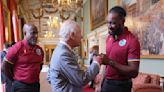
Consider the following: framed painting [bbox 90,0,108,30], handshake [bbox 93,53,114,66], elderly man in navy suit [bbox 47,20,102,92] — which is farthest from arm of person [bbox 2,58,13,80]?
framed painting [bbox 90,0,108,30]

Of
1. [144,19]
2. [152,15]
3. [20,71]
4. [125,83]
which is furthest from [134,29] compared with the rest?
[125,83]

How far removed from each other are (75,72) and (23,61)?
1.42 metres

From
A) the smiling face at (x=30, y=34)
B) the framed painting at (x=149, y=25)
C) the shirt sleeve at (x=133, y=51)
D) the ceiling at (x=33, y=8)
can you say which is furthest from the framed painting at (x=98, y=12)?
the shirt sleeve at (x=133, y=51)

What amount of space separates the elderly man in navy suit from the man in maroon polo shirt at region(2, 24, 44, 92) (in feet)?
3.94

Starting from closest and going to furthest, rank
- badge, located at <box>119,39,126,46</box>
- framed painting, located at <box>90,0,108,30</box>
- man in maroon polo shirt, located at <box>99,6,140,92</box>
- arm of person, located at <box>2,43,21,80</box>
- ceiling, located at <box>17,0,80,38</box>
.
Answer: man in maroon polo shirt, located at <box>99,6,140,92</box> → badge, located at <box>119,39,126,46</box> → arm of person, located at <box>2,43,21,80</box> → framed painting, located at <box>90,0,108,30</box> → ceiling, located at <box>17,0,80,38</box>

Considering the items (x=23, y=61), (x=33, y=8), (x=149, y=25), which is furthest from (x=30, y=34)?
(x=33, y=8)

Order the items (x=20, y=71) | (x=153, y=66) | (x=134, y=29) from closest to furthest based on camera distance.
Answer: (x=20, y=71) → (x=153, y=66) → (x=134, y=29)

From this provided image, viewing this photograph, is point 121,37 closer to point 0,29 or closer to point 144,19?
point 144,19

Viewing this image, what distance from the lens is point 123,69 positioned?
94.6 inches

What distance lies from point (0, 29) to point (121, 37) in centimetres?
641

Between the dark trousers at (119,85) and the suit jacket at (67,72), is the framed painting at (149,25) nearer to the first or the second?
the dark trousers at (119,85)

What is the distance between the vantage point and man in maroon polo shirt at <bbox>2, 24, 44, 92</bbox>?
352 centimetres

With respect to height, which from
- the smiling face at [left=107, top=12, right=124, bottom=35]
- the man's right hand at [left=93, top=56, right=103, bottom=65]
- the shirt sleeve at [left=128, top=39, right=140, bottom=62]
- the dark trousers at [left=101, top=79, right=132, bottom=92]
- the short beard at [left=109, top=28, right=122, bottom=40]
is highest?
the smiling face at [left=107, top=12, right=124, bottom=35]

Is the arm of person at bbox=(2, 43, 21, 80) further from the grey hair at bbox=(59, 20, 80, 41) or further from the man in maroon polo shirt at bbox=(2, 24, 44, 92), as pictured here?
the grey hair at bbox=(59, 20, 80, 41)
